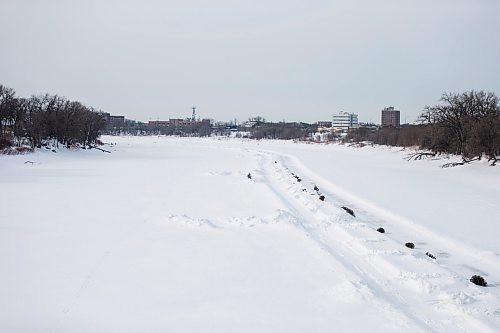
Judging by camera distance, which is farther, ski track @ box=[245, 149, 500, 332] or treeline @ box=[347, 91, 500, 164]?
treeline @ box=[347, 91, 500, 164]

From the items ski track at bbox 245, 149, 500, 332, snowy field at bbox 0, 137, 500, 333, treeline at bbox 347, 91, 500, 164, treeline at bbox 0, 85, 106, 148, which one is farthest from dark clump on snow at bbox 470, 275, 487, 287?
treeline at bbox 0, 85, 106, 148

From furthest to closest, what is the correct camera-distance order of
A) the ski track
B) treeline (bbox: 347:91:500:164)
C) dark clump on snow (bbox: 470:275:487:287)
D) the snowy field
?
treeline (bbox: 347:91:500:164), dark clump on snow (bbox: 470:275:487:287), the ski track, the snowy field

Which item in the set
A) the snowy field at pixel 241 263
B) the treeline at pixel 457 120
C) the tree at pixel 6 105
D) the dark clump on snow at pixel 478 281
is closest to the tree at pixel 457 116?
the treeline at pixel 457 120

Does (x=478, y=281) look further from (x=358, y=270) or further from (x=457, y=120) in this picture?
(x=457, y=120)

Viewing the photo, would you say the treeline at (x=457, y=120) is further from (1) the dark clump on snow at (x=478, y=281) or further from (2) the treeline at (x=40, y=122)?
(2) the treeline at (x=40, y=122)

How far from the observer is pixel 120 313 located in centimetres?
614

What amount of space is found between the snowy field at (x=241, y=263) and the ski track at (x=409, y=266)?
0.03 meters

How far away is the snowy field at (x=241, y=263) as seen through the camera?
20.0 ft

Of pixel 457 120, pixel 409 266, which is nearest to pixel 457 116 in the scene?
pixel 457 120

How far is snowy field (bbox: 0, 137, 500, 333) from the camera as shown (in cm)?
609

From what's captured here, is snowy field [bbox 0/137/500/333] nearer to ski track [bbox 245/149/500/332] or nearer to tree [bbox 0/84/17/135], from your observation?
ski track [bbox 245/149/500/332]

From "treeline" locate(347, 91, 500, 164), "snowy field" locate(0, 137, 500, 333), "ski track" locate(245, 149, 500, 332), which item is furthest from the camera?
"treeline" locate(347, 91, 500, 164)

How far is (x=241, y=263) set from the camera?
28.0 ft

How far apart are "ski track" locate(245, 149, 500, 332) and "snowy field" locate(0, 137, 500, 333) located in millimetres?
31
